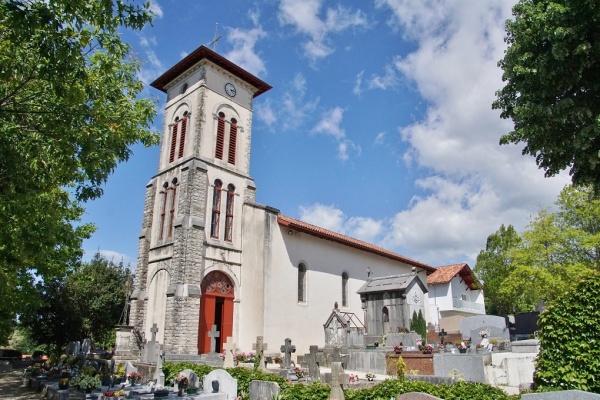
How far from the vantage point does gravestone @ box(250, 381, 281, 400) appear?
36.1ft

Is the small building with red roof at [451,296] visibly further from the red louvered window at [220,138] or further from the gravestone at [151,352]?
the gravestone at [151,352]

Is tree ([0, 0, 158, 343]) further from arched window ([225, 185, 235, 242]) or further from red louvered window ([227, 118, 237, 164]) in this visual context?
red louvered window ([227, 118, 237, 164])

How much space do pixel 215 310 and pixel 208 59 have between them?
45.1ft

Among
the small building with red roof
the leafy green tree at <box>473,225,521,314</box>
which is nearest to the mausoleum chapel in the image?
the small building with red roof

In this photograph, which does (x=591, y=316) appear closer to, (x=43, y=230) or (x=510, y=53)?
(x=510, y=53)

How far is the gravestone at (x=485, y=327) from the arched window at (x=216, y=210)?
534 inches

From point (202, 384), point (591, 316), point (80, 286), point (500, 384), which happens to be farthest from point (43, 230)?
point (80, 286)

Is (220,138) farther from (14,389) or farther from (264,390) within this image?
(264,390)

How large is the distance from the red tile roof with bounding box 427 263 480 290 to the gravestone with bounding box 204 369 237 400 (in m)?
31.2

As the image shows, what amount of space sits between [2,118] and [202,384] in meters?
9.50

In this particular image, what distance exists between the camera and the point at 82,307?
30609 mm

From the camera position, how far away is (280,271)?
2422cm

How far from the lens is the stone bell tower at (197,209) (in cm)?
2008

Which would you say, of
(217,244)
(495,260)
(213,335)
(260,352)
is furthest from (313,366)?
(495,260)
